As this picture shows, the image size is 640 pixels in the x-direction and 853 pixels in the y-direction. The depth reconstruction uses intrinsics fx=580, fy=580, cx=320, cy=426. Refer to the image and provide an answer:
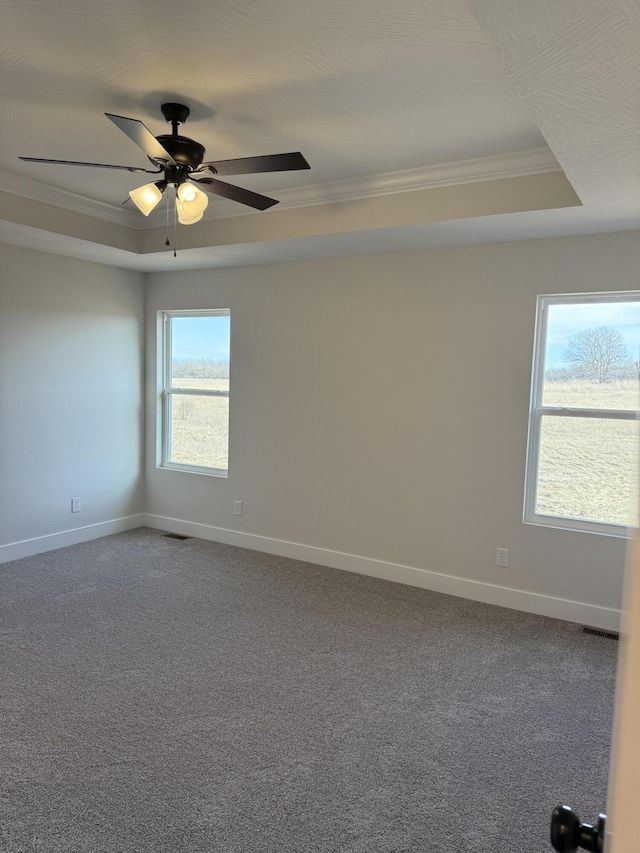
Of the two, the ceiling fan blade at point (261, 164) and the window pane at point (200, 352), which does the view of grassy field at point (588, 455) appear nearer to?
the ceiling fan blade at point (261, 164)

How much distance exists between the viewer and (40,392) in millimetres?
4609

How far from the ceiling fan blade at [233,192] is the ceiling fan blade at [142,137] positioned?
0.18 metres

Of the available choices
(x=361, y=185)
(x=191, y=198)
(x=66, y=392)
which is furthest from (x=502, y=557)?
(x=66, y=392)

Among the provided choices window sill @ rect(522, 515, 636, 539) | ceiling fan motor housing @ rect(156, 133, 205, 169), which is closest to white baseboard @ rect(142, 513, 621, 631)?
window sill @ rect(522, 515, 636, 539)

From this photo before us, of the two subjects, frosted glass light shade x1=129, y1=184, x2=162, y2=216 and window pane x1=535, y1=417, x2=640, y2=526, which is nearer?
frosted glass light shade x1=129, y1=184, x2=162, y2=216

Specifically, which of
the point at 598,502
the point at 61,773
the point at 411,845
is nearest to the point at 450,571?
the point at 598,502

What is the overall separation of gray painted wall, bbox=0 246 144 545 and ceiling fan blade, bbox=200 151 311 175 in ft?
8.40

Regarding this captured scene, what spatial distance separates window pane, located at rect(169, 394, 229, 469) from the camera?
5203 millimetres

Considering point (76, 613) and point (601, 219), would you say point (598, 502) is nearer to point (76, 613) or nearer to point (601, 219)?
point (601, 219)

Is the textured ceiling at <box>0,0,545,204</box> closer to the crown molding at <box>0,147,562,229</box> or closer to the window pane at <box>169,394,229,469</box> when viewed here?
the crown molding at <box>0,147,562,229</box>

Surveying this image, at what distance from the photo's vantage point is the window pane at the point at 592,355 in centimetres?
351

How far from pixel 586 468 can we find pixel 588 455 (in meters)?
0.08

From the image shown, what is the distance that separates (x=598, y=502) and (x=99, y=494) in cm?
402

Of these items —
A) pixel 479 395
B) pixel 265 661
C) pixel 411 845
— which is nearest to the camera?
pixel 411 845
